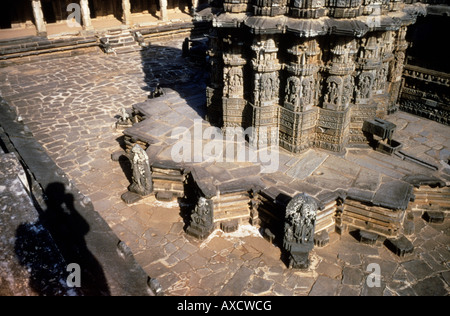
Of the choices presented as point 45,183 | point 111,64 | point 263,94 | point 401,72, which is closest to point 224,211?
point 263,94

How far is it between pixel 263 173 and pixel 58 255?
191 inches

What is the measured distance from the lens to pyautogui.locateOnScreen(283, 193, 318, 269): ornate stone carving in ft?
20.6

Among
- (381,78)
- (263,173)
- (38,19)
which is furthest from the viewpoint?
(38,19)

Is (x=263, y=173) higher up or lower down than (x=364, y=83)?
lower down

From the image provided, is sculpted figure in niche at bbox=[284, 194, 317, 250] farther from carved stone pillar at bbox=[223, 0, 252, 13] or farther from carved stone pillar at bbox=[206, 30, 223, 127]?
carved stone pillar at bbox=[223, 0, 252, 13]

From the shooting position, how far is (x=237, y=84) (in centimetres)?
870

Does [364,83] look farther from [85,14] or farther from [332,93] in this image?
[85,14]

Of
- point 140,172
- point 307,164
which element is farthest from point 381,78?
point 140,172

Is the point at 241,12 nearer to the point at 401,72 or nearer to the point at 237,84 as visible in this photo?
the point at 237,84

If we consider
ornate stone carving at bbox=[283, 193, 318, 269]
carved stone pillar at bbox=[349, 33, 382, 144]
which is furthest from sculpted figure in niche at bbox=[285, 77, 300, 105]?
ornate stone carving at bbox=[283, 193, 318, 269]

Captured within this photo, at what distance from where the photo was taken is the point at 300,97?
26.5ft

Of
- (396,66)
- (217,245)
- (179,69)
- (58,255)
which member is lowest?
(217,245)

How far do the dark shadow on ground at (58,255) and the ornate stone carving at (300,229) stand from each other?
133 inches
